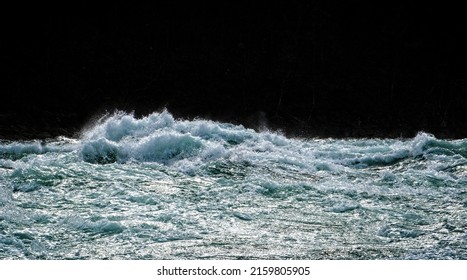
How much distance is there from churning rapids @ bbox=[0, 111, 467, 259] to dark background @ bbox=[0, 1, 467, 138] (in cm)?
708

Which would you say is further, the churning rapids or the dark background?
the dark background

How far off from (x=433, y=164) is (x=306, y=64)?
44.8ft

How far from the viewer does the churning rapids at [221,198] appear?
7.52 meters

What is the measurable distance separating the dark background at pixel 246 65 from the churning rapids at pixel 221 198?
7.08 meters

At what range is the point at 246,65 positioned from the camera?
82.3 feet

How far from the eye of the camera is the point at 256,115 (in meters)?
22.1

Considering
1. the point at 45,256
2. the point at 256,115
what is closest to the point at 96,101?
the point at 256,115

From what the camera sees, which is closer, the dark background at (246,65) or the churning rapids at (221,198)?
the churning rapids at (221,198)

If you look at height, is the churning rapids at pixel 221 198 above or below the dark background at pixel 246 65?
below

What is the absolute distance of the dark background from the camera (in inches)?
853

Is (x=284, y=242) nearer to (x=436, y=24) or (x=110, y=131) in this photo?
(x=110, y=131)

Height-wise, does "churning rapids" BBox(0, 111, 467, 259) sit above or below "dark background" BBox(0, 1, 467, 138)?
below

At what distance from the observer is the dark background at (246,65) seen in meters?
21.7

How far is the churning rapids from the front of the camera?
7.52 m
